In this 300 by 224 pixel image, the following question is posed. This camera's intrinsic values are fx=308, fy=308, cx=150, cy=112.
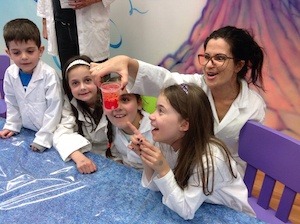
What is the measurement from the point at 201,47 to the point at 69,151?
1344 mm

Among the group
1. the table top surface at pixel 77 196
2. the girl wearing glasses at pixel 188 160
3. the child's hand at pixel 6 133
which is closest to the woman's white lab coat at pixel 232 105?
the girl wearing glasses at pixel 188 160

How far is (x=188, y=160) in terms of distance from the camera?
99 cm

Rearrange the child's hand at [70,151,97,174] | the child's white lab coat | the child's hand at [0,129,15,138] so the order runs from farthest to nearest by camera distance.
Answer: the child's hand at [0,129,15,138] → the child's white lab coat → the child's hand at [70,151,97,174]

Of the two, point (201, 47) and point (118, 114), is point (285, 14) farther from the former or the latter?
point (118, 114)

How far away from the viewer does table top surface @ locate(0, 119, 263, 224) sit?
3.05 ft

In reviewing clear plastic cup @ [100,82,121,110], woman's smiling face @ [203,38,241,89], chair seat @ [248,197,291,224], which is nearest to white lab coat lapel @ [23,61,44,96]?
clear plastic cup @ [100,82,121,110]

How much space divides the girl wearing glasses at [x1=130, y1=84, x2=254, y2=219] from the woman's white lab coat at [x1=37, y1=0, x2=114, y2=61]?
3.77 ft

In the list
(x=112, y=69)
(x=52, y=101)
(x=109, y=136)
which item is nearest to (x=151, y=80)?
(x=112, y=69)

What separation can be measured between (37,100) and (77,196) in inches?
24.5

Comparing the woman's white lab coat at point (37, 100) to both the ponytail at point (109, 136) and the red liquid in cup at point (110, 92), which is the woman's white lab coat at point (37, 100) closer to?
the ponytail at point (109, 136)

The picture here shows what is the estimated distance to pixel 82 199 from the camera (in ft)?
3.30

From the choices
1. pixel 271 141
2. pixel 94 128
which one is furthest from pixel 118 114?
pixel 271 141

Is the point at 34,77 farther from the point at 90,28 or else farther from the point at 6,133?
the point at 90,28

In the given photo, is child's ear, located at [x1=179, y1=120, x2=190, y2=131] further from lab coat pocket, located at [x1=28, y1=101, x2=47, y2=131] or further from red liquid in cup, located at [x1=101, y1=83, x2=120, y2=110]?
lab coat pocket, located at [x1=28, y1=101, x2=47, y2=131]
